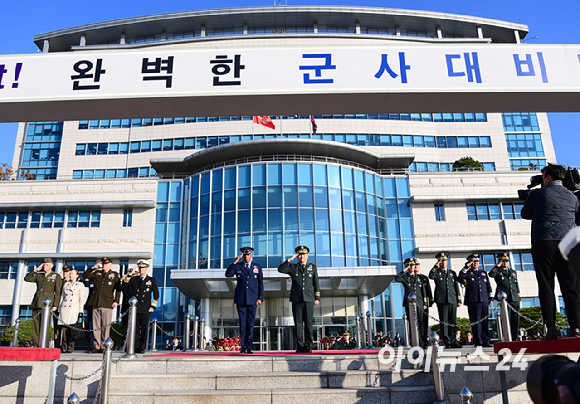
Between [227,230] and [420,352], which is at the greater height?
Result: [227,230]

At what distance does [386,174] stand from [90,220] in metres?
20.8

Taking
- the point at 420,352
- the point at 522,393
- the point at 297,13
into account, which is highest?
the point at 297,13

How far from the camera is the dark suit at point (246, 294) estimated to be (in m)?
8.62

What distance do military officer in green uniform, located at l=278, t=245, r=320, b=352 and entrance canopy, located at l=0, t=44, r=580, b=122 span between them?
481cm

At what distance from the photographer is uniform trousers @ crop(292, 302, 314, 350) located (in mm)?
8398

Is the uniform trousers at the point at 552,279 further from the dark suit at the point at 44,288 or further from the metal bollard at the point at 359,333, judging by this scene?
the metal bollard at the point at 359,333

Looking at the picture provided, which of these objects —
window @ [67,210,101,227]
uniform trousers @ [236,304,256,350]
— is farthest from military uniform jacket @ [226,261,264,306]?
window @ [67,210,101,227]

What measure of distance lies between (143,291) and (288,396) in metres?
4.65

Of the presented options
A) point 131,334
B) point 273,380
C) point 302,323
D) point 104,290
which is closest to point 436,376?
point 273,380

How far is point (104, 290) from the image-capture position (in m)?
9.38

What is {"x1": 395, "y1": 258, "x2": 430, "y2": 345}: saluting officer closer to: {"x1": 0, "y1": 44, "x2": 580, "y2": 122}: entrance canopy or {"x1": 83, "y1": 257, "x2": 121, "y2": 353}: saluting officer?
{"x1": 83, "y1": 257, "x2": 121, "y2": 353}: saluting officer

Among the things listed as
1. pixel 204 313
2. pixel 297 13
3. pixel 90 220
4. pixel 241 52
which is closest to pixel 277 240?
pixel 204 313

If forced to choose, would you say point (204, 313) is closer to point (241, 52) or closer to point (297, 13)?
point (241, 52)

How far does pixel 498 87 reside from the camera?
409 cm
